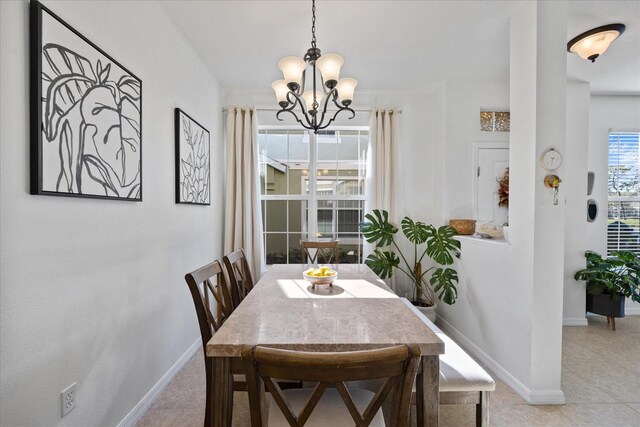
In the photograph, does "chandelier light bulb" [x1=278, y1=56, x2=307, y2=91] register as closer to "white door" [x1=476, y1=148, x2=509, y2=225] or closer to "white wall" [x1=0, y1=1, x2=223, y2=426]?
"white wall" [x1=0, y1=1, x2=223, y2=426]

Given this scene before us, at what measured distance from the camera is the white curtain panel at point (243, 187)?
3.48m

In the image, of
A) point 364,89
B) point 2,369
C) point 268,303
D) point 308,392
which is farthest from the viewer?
point 364,89

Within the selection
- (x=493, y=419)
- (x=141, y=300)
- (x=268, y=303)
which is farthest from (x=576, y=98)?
(x=141, y=300)

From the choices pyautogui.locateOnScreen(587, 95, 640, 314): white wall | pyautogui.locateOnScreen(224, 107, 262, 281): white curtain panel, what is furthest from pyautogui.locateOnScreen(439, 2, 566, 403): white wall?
pyautogui.locateOnScreen(224, 107, 262, 281): white curtain panel

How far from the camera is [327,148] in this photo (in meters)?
3.82

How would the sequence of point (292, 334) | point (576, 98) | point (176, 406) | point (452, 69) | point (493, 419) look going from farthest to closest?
point (576, 98) → point (452, 69) → point (176, 406) → point (493, 419) → point (292, 334)

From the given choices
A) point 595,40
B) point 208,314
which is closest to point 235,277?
point 208,314

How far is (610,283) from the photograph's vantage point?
10.1 ft

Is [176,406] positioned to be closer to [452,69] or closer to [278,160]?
[278,160]

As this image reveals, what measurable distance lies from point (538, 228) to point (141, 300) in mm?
2569

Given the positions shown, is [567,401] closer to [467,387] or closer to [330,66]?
[467,387]

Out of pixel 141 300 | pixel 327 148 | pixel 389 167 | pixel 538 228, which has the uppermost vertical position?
pixel 327 148

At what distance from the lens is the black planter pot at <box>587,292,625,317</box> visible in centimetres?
311

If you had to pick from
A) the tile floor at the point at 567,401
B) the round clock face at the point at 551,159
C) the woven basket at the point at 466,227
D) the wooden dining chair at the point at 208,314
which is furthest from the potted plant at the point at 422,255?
the wooden dining chair at the point at 208,314
